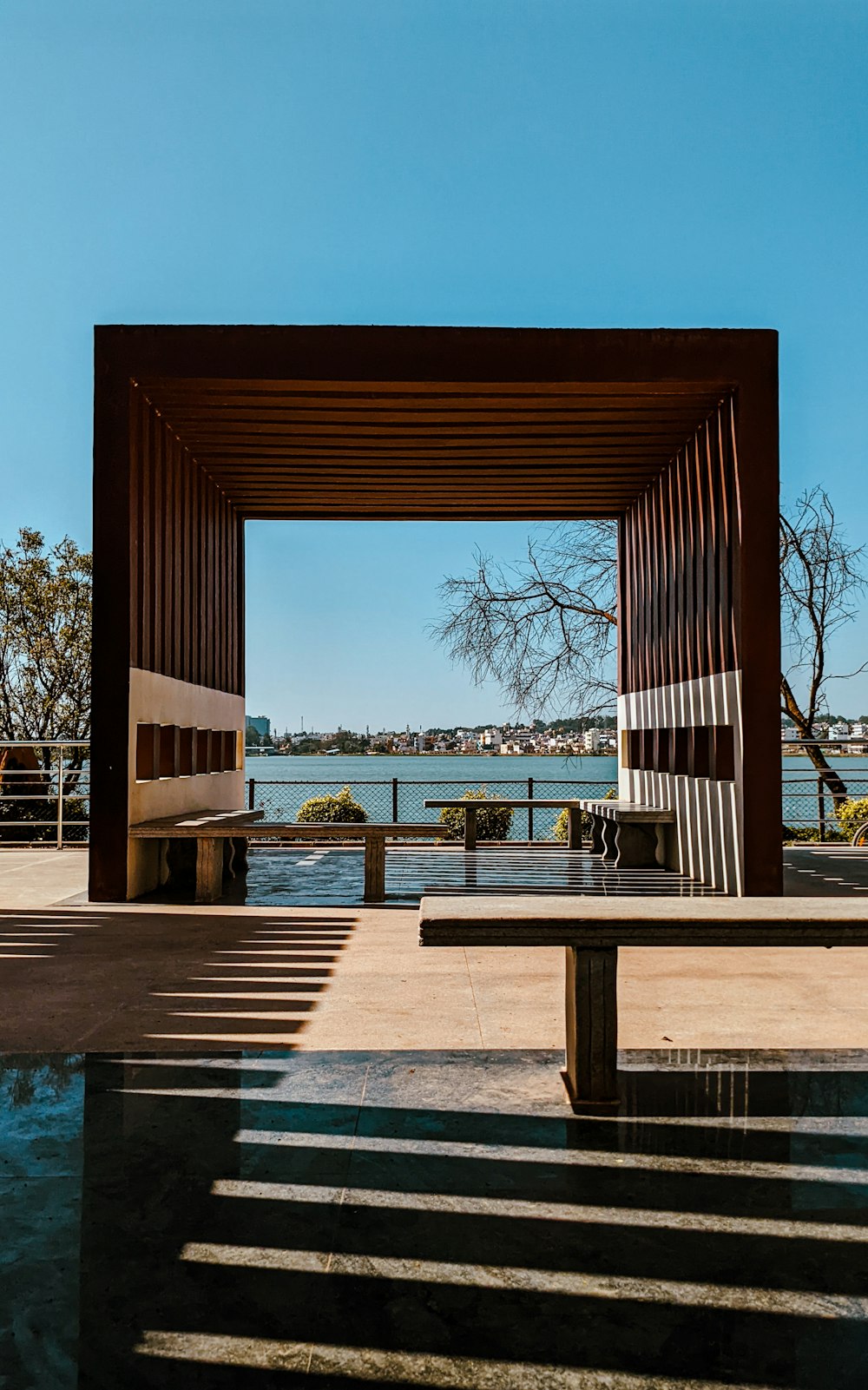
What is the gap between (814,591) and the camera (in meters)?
20.9

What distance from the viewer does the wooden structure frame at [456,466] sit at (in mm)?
8969

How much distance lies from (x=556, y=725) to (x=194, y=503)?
12.2 metres

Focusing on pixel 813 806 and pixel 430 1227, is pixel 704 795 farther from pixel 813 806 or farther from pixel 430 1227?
pixel 813 806

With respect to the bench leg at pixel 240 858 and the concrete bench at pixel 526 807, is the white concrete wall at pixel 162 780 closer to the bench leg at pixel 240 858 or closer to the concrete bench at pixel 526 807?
the bench leg at pixel 240 858

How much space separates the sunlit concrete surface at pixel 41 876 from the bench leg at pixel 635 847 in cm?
551

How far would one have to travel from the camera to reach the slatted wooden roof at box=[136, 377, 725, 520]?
930cm

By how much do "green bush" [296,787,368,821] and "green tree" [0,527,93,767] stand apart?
16.3 feet

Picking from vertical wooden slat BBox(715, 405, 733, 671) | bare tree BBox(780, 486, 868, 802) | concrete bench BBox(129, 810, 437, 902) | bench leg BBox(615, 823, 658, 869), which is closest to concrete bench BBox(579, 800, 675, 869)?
bench leg BBox(615, 823, 658, 869)

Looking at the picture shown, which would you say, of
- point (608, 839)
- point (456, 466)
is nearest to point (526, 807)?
point (608, 839)

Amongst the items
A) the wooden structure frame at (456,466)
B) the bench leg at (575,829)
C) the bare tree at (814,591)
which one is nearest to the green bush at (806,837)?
the bare tree at (814,591)

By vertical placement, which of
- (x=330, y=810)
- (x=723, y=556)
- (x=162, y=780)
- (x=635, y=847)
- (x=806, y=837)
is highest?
(x=723, y=556)

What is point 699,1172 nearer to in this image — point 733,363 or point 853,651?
point 733,363

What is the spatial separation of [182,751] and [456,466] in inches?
169

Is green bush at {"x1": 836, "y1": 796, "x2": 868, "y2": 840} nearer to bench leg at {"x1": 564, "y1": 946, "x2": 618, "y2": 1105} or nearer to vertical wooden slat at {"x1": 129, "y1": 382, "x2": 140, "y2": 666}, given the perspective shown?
vertical wooden slat at {"x1": 129, "y1": 382, "x2": 140, "y2": 666}
